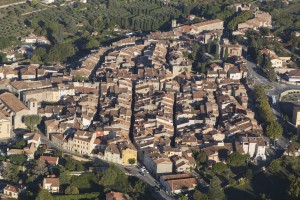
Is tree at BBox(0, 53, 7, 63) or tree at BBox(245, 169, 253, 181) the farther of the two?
tree at BBox(0, 53, 7, 63)

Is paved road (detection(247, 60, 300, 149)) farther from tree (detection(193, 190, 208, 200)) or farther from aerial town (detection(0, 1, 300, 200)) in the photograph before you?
tree (detection(193, 190, 208, 200))

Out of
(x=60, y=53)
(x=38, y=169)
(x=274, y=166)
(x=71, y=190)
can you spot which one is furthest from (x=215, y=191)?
(x=60, y=53)

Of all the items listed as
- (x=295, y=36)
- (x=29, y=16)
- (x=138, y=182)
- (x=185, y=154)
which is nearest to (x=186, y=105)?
(x=185, y=154)

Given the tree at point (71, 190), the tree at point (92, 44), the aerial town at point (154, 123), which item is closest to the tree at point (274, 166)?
the aerial town at point (154, 123)

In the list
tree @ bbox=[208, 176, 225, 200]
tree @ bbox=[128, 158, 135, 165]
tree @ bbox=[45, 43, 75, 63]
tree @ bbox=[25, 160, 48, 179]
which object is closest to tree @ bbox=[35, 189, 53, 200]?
tree @ bbox=[25, 160, 48, 179]

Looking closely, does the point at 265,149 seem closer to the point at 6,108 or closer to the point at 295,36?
the point at 6,108

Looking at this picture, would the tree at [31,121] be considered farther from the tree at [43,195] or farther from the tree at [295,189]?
the tree at [295,189]
